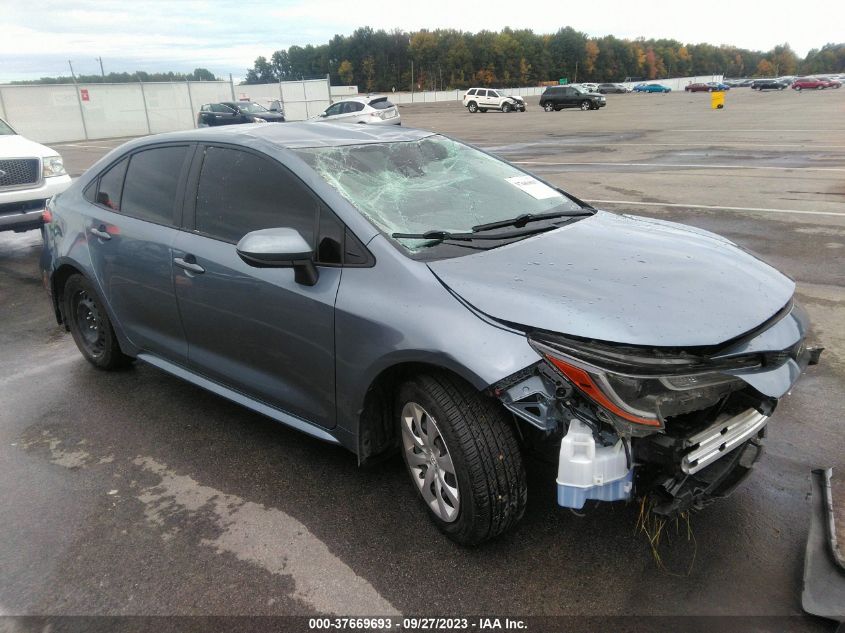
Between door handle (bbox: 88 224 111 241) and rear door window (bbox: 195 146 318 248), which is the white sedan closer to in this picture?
door handle (bbox: 88 224 111 241)

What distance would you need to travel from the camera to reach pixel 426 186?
11.1ft

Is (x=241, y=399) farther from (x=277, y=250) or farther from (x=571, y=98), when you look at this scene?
(x=571, y=98)

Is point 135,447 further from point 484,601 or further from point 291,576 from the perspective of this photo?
point 484,601

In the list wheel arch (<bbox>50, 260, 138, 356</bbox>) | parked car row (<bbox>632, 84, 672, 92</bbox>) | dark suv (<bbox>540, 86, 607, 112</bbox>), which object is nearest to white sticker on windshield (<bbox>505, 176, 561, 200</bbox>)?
wheel arch (<bbox>50, 260, 138, 356</bbox>)

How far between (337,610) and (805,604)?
1.67 metres

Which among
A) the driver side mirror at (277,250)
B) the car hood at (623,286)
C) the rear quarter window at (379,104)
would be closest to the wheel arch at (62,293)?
the driver side mirror at (277,250)

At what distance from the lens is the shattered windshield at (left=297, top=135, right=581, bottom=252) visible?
308cm

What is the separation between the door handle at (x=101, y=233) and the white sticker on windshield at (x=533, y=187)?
2.44m

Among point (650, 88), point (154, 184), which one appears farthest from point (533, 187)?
point (650, 88)

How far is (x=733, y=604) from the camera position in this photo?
241 cm

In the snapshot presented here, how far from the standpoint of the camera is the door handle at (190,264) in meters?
3.43

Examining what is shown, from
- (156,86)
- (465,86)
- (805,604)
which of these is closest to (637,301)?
(805,604)

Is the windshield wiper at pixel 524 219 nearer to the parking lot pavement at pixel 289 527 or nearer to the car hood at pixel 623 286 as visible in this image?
the car hood at pixel 623 286

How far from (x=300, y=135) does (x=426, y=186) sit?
0.74m
